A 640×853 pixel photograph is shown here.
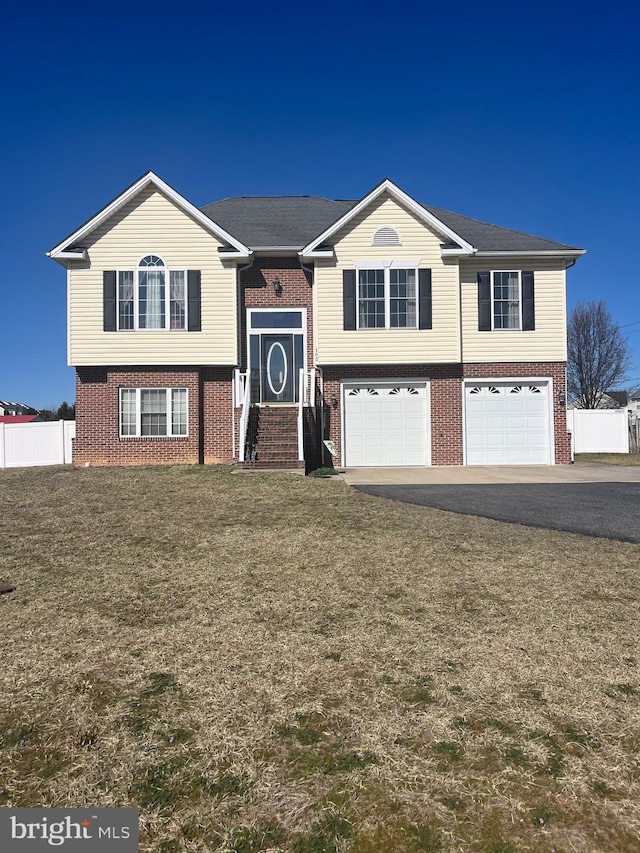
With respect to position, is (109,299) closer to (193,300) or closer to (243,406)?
(193,300)

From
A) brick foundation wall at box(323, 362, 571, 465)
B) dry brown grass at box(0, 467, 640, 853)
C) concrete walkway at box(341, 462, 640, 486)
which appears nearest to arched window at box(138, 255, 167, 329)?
brick foundation wall at box(323, 362, 571, 465)

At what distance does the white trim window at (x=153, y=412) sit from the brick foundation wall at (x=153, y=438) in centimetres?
15

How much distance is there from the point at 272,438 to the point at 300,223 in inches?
307

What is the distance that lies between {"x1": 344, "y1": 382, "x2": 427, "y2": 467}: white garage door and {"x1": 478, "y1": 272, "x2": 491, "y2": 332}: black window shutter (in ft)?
8.58

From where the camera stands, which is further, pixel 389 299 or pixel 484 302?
pixel 484 302

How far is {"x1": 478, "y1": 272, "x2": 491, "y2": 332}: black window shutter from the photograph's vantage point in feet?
51.0

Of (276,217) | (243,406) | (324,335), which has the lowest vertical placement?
(243,406)

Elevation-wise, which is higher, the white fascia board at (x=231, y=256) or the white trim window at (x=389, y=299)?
the white fascia board at (x=231, y=256)

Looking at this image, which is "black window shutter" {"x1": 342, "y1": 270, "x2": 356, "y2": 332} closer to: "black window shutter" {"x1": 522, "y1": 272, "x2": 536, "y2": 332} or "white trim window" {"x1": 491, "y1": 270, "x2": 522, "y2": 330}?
"white trim window" {"x1": 491, "y1": 270, "x2": 522, "y2": 330}

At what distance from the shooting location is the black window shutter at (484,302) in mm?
15539

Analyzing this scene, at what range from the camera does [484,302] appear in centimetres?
1557
